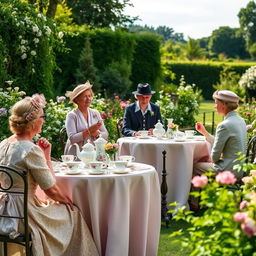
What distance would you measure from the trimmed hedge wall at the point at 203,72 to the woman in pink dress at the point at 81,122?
28.6 meters

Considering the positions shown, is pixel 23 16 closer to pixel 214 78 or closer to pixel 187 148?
pixel 187 148

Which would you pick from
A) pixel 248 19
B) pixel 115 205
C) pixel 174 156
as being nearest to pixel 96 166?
pixel 115 205

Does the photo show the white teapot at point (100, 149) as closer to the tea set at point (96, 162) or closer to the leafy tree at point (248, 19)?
the tea set at point (96, 162)

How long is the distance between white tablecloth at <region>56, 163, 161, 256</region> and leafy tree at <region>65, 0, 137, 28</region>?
24.7 metres

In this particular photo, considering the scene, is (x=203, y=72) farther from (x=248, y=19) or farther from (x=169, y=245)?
(x=248, y=19)

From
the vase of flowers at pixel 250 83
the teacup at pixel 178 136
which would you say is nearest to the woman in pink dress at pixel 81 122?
the teacup at pixel 178 136

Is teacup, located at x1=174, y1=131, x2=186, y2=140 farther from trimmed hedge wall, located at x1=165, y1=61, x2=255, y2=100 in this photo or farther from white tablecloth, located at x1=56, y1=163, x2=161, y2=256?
trimmed hedge wall, located at x1=165, y1=61, x2=255, y2=100

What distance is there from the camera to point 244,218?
2803 mm

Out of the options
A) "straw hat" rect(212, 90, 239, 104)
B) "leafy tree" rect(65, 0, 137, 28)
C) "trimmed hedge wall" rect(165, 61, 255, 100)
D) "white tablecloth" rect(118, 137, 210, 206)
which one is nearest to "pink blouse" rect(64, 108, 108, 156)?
"white tablecloth" rect(118, 137, 210, 206)

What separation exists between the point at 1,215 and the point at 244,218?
223cm

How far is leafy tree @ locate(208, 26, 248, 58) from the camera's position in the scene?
357ft

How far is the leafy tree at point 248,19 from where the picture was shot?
361ft

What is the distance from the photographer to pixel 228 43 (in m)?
110

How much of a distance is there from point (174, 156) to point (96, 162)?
2.23 metres
